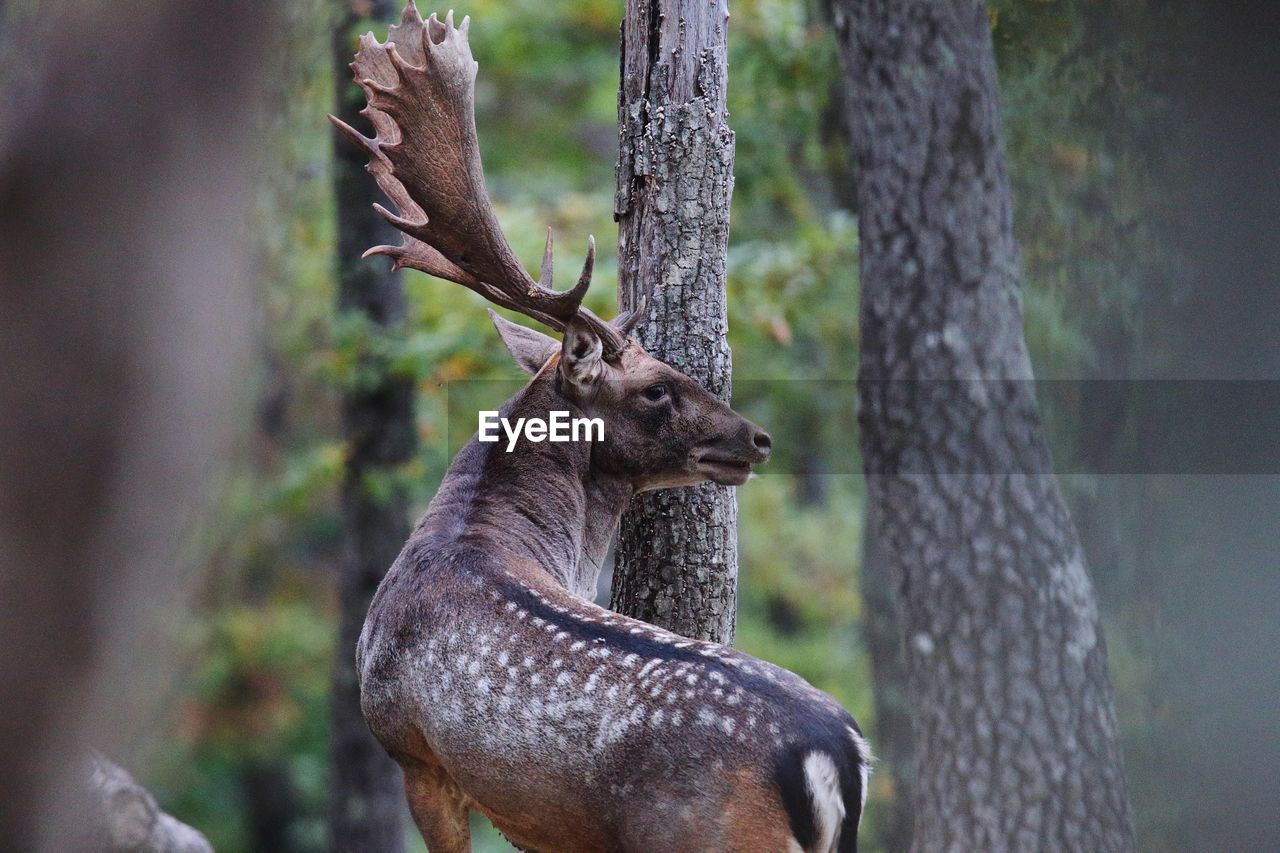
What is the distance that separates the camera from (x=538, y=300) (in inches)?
171

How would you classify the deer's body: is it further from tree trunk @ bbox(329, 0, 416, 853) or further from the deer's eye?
tree trunk @ bbox(329, 0, 416, 853)

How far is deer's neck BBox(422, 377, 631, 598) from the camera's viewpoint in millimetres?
4203

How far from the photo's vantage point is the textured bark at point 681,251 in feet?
15.6

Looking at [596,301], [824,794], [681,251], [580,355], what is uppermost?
[596,301]

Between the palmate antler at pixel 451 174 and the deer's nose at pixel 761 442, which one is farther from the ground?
the palmate antler at pixel 451 174

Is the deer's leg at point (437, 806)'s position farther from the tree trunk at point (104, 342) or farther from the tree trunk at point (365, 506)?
the tree trunk at point (365, 506)

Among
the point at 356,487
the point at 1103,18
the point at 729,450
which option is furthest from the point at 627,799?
the point at 356,487

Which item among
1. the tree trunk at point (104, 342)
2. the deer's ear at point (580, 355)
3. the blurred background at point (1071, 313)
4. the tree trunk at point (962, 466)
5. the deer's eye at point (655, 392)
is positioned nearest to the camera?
the tree trunk at point (104, 342)

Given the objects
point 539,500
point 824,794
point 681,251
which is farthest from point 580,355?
point 824,794

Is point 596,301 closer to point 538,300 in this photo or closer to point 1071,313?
point 1071,313

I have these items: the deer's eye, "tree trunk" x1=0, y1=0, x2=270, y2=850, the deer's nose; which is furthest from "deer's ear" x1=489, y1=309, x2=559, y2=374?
"tree trunk" x1=0, y1=0, x2=270, y2=850

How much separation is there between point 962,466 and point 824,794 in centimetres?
352

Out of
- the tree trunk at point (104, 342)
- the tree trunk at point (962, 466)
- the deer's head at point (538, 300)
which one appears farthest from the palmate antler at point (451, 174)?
the tree trunk at point (104, 342)

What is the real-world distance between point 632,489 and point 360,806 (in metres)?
→ 5.09
